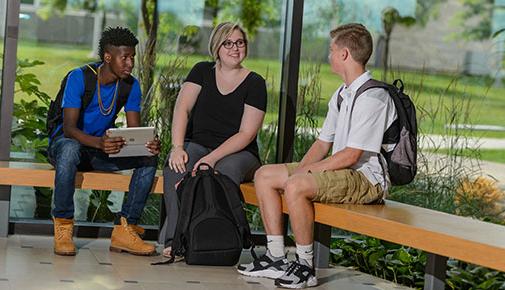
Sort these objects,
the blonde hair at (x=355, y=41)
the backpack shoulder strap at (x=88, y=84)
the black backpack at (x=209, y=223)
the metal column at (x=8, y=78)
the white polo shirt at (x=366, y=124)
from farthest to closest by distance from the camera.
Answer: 1. the metal column at (x=8, y=78)
2. the backpack shoulder strap at (x=88, y=84)
3. the black backpack at (x=209, y=223)
4. the blonde hair at (x=355, y=41)
5. the white polo shirt at (x=366, y=124)

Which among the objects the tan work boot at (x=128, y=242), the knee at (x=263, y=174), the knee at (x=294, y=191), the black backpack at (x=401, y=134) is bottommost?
the tan work boot at (x=128, y=242)

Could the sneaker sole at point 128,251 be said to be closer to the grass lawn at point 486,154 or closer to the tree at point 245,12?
the tree at point 245,12

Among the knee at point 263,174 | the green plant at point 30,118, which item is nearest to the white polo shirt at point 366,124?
the knee at point 263,174

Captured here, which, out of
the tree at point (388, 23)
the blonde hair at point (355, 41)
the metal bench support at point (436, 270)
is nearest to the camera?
the metal bench support at point (436, 270)

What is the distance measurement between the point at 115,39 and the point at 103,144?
55cm

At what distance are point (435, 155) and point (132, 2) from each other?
1.96 metres

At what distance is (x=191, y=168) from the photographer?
628cm

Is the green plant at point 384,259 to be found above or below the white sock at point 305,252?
below

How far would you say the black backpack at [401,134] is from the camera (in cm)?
570

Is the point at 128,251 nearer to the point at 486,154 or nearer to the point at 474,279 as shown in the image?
the point at 474,279

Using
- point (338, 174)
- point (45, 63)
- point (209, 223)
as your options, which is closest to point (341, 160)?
point (338, 174)

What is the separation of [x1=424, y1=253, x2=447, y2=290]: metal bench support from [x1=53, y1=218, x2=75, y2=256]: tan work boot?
183 cm

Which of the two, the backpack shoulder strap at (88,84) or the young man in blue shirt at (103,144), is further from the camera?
the backpack shoulder strap at (88,84)

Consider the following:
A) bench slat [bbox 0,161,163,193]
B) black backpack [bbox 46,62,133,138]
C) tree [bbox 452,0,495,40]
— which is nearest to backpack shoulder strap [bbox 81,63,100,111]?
black backpack [bbox 46,62,133,138]
